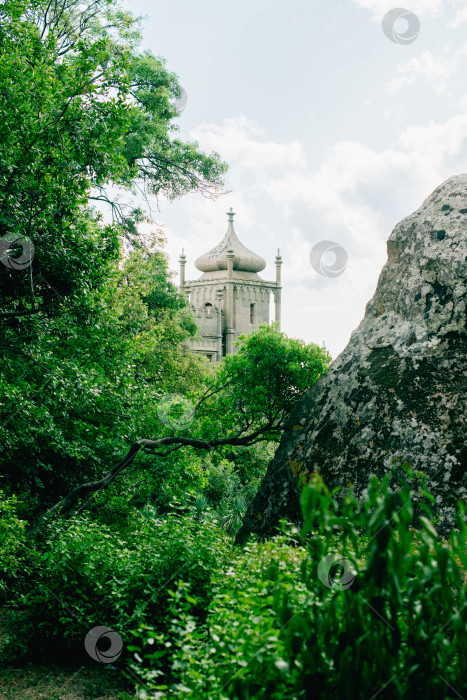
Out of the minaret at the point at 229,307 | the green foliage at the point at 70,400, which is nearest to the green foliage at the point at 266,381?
the green foliage at the point at 70,400

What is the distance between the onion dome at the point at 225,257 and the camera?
6469 cm

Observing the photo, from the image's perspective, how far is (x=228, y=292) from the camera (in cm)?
6150

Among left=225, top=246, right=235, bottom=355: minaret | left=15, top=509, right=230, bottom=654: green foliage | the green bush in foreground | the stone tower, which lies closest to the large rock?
left=15, top=509, right=230, bottom=654: green foliage

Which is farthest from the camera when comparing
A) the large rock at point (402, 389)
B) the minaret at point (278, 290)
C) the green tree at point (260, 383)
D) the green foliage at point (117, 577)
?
the minaret at point (278, 290)

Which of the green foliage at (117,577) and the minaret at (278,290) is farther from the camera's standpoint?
the minaret at (278,290)

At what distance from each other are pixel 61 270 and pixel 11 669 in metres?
5.89

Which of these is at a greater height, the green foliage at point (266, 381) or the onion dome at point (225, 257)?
the onion dome at point (225, 257)

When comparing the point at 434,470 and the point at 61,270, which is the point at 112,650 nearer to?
the point at 434,470

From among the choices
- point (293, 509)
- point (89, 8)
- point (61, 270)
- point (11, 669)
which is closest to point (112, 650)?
point (11, 669)

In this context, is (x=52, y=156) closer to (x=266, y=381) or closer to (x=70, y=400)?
(x=70, y=400)

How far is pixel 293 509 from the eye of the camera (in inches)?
349

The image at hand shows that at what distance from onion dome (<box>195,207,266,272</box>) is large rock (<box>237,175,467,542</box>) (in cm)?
5487

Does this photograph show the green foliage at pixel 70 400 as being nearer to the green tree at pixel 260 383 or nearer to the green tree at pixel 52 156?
the green tree at pixel 52 156

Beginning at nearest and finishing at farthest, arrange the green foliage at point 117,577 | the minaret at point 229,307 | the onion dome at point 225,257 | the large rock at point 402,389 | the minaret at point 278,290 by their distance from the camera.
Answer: the green foliage at point 117,577
the large rock at point 402,389
the minaret at point 229,307
the onion dome at point 225,257
the minaret at point 278,290
